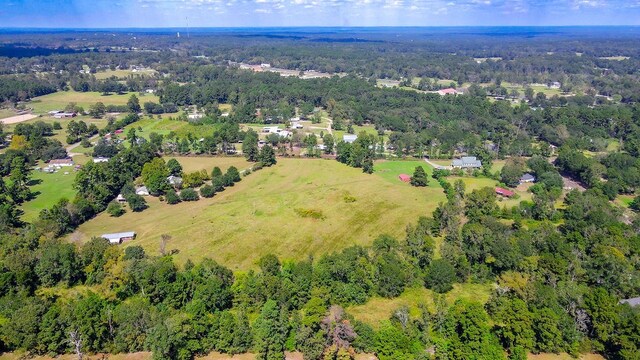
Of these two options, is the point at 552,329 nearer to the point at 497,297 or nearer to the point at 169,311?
the point at 497,297

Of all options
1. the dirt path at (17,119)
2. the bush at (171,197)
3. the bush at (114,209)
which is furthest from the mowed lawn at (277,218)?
the dirt path at (17,119)

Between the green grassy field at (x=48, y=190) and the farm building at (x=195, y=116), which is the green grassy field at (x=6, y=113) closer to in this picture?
the farm building at (x=195, y=116)

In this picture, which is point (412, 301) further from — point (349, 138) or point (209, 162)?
point (349, 138)

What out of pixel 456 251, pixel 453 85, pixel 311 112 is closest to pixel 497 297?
pixel 456 251

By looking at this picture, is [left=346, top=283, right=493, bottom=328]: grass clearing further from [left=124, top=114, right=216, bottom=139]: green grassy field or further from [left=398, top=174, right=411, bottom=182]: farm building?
[left=124, top=114, right=216, bottom=139]: green grassy field

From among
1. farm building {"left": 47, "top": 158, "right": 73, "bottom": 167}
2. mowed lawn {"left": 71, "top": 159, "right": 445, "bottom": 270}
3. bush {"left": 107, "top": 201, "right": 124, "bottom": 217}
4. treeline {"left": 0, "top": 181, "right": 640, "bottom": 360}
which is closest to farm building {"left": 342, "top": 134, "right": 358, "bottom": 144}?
mowed lawn {"left": 71, "top": 159, "right": 445, "bottom": 270}

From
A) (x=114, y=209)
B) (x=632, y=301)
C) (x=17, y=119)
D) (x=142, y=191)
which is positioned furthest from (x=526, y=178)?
(x=17, y=119)
